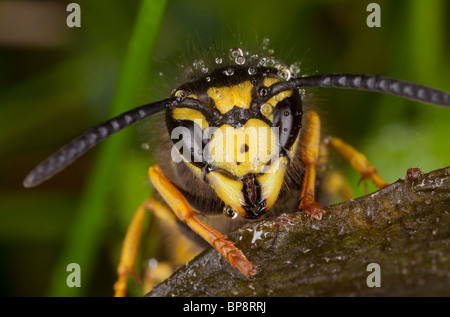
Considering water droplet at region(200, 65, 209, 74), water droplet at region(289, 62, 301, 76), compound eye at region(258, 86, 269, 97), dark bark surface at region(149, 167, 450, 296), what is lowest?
dark bark surface at region(149, 167, 450, 296)

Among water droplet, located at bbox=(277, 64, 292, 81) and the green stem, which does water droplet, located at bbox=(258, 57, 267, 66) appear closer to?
water droplet, located at bbox=(277, 64, 292, 81)

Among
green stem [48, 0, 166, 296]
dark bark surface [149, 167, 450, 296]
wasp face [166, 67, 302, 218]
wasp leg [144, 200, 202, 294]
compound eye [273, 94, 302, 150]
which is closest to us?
dark bark surface [149, 167, 450, 296]

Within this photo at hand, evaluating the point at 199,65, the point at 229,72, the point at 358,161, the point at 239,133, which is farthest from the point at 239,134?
the point at 358,161

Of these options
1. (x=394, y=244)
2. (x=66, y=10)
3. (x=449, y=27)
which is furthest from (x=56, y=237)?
(x=449, y=27)

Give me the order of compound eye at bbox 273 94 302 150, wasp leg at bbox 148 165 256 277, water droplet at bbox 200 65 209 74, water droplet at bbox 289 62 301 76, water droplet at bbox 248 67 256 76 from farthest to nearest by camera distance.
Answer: water droplet at bbox 289 62 301 76 < water droplet at bbox 200 65 209 74 < water droplet at bbox 248 67 256 76 < compound eye at bbox 273 94 302 150 < wasp leg at bbox 148 165 256 277

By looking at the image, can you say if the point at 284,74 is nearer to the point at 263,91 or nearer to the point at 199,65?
the point at 263,91

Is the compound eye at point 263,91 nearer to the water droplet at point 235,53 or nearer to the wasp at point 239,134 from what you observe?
the wasp at point 239,134

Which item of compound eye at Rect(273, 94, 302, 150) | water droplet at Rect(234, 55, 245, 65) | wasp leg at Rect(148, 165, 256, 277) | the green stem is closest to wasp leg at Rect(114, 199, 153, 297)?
the green stem
